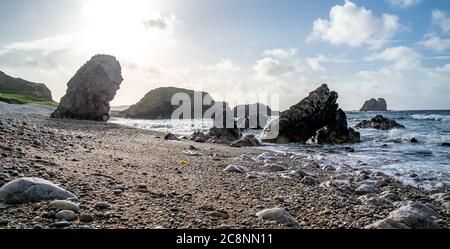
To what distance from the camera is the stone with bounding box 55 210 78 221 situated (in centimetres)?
534

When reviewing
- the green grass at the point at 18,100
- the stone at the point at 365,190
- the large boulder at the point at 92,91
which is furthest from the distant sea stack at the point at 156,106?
the stone at the point at 365,190

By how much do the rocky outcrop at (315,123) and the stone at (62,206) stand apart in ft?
97.8

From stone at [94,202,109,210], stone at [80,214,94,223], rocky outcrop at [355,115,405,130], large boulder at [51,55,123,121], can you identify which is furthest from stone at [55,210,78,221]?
rocky outcrop at [355,115,405,130]

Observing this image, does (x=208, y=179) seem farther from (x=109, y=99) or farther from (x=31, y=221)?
(x=109, y=99)

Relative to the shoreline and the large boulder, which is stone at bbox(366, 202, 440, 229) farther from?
the large boulder

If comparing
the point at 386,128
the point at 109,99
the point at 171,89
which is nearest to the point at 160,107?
the point at 171,89

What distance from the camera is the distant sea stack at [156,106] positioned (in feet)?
402

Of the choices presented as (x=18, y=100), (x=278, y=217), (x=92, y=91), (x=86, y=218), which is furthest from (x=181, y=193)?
(x=18, y=100)

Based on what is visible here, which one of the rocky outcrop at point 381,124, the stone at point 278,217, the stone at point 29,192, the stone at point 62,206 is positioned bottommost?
the stone at point 278,217

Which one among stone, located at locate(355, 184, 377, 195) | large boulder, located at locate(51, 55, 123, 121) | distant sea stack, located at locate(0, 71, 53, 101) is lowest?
stone, located at locate(355, 184, 377, 195)

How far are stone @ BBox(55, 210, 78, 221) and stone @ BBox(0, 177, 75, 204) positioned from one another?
83cm

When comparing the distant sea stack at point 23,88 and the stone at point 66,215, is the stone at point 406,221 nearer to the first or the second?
the stone at point 66,215

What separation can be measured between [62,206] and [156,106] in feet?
406

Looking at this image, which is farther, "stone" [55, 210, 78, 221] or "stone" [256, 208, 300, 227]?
"stone" [256, 208, 300, 227]
